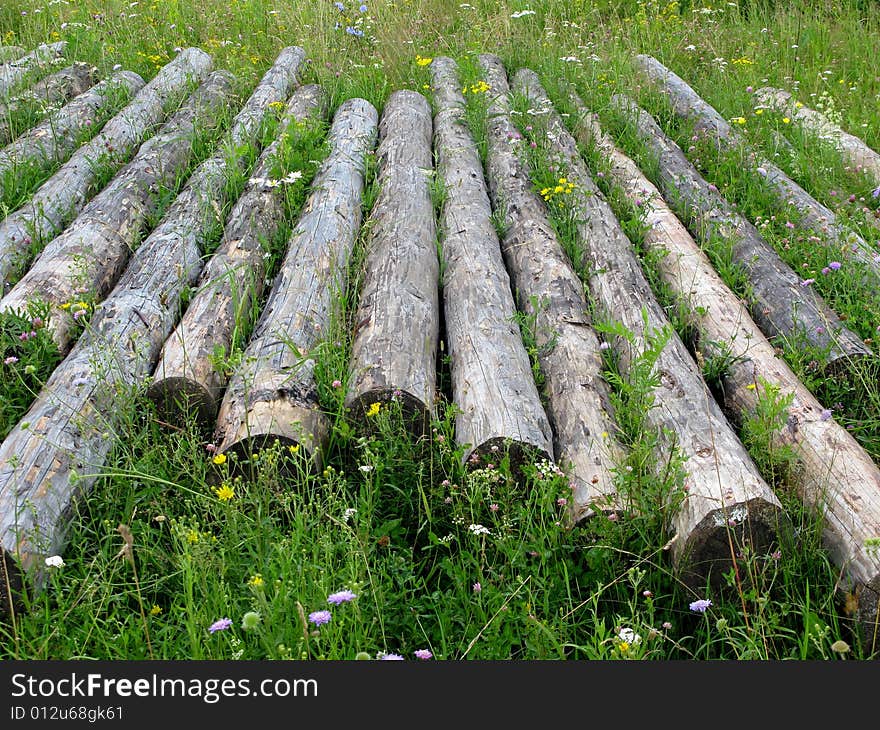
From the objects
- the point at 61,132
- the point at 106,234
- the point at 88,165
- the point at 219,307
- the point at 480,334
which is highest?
the point at 61,132

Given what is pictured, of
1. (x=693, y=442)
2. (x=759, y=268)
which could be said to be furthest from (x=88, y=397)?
(x=759, y=268)

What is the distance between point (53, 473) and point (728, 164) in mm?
4712

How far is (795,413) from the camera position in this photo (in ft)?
11.0

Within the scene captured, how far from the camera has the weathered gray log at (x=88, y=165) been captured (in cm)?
489

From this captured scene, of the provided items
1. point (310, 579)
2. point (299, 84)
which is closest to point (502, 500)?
point (310, 579)

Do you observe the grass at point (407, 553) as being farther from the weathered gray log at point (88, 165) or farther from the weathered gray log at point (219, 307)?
the weathered gray log at point (88, 165)

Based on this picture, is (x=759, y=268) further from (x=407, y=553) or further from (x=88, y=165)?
(x=88, y=165)

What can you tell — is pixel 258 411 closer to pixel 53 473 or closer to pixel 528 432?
pixel 53 473

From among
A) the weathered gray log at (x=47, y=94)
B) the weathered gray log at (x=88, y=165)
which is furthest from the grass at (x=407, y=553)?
the weathered gray log at (x=47, y=94)

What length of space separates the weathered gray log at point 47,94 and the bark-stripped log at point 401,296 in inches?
113

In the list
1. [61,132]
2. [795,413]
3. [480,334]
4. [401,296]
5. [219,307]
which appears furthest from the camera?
[61,132]

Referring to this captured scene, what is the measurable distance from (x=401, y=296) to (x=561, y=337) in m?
0.76

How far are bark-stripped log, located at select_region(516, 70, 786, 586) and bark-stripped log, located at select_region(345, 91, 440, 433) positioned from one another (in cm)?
84

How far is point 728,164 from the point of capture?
594 cm
